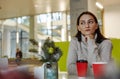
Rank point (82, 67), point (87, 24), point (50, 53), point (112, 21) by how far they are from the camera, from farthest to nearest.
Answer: point (112, 21) < point (87, 24) < point (82, 67) < point (50, 53)

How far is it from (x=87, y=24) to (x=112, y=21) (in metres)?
10.0

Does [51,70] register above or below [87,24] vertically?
below

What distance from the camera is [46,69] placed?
1.04m

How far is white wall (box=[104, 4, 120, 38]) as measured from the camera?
11133mm

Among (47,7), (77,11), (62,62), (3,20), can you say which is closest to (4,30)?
(3,20)

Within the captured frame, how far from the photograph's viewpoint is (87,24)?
1.66 m

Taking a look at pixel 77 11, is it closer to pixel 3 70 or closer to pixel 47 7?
pixel 47 7

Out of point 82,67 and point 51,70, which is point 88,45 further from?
point 51,70

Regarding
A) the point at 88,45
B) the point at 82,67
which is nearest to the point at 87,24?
the point at 88,45

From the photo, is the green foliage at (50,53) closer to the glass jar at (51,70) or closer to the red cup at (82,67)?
the glass jar at (51,70)

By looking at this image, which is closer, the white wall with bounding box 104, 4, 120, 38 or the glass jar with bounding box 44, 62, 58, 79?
the glass jar with bounding box 44, 62, 58, 79

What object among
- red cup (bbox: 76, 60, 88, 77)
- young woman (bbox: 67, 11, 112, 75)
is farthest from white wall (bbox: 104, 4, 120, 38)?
red cup (bbox: 76, 60, 88, 77)

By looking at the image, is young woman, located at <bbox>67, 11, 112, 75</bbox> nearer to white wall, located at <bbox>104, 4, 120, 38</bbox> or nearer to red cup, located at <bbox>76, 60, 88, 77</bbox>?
red cup, located at <bbox>76, 60, 88, 77</bbox>

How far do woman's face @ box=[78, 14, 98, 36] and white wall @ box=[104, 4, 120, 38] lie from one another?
9634 millimetres
